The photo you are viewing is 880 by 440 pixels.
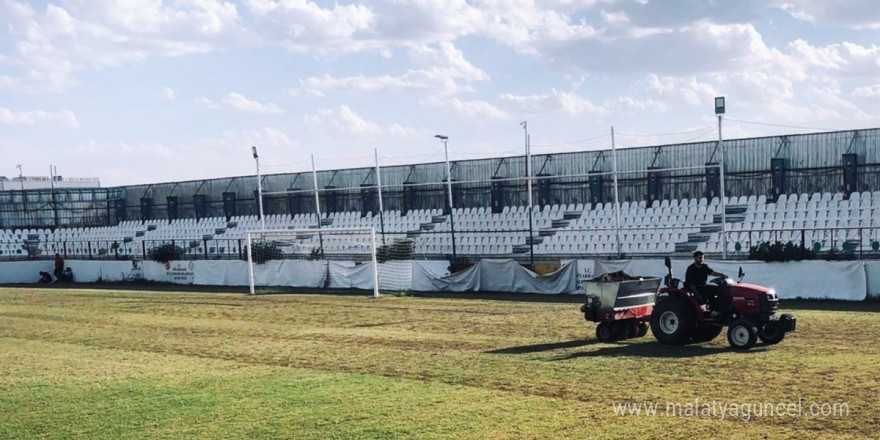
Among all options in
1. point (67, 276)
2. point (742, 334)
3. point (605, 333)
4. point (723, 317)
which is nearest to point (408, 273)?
point (605, 333)

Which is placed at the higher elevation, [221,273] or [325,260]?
[325,260]

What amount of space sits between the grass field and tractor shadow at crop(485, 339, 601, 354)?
0.18 ft

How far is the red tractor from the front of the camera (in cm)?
1441

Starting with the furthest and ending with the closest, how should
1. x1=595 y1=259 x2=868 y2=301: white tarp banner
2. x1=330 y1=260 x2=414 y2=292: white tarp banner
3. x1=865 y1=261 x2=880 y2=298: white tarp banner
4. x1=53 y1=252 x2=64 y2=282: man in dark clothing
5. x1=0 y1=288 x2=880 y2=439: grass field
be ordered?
x1=53 y1=252 x2=64 y2=282: man in dark clothing, x1=330 y1=260 x2=414 y2=292: white tarp banner, x1=595 y1=259 x2=868 y2=301: white tarp banner, x1=865 y1=261 x2=880 y2=298: white tarp banner, x1=0 y1=288 x2=880 y2=439: grass field

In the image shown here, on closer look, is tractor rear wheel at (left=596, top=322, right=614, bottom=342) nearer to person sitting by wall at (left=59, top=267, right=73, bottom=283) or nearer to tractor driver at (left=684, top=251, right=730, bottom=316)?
tractor driver at (left=684, top=251, right=730, bottom=316)

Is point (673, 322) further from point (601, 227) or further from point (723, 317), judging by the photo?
point (601, 227)

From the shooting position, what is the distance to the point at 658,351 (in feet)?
48.4

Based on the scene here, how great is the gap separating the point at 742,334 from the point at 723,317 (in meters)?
0.46

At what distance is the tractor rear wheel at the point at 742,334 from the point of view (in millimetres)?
14297

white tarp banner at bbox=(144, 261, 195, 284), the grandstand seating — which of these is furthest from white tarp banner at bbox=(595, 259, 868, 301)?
white tarp banner at bbox=(144, 261, 195, 284)

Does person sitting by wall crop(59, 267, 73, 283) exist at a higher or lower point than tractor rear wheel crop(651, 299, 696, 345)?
lower

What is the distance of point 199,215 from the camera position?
2029 inches

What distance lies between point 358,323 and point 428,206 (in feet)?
70.2

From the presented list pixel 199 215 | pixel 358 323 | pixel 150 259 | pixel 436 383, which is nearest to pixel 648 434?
pixel 436 383
